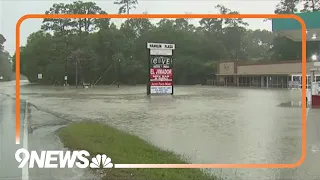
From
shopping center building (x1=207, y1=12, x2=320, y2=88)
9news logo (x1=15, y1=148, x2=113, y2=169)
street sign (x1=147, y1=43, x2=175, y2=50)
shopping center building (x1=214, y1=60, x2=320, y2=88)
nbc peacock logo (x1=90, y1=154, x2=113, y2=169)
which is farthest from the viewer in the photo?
shopping center building (x1=214, y1=60, x2=320, y2=88)

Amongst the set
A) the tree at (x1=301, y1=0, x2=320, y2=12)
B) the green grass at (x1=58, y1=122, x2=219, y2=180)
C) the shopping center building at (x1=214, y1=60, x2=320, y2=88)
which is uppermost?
the tree at (x1=301, y1=0, x2=320, y2=12)

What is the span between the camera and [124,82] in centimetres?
6962

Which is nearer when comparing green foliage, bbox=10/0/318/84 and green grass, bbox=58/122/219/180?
green grass, bbox=58/122/219/180

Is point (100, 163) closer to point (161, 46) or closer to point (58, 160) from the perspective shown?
point (58, 160)

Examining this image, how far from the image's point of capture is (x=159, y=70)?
36562 mm

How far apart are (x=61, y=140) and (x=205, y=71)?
204 feet

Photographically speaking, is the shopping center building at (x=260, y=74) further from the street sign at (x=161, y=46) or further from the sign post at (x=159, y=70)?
the street sign at (x=161, y=46)

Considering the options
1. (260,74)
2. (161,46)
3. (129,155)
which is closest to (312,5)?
(260,74)

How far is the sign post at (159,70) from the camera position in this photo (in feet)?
119

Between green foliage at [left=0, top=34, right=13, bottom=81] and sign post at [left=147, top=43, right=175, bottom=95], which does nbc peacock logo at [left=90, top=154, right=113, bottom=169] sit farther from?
sign post at [left=147, top=43, right=175, bottom=95]

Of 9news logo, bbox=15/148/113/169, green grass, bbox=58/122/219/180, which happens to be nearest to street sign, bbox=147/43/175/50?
green grass, bbox=58/122/219/180

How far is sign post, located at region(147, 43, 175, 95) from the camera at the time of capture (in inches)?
1428

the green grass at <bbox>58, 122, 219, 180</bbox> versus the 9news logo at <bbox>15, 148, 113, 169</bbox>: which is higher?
the 9news logo at <bbox>15, 148, 113, 169</bbox>

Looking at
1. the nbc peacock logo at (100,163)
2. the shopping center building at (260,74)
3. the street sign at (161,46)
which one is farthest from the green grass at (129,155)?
the shopping center building at (260,74)
